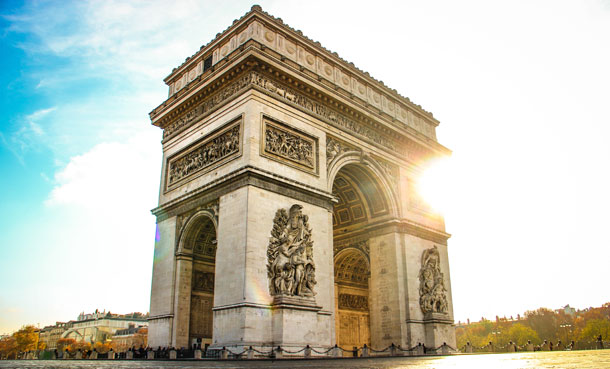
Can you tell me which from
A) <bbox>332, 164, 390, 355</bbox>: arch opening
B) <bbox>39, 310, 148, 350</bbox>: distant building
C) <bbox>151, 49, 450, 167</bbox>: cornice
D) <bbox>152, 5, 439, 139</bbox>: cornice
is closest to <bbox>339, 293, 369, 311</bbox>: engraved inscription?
<bbox>332, 164, 390, 355</bbox>: arch opening

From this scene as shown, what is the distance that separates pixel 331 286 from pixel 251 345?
436 centimetres

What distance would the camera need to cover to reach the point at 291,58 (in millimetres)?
20484

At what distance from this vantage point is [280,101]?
63.1 ft

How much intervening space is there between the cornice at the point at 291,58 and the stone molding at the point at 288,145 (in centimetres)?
270

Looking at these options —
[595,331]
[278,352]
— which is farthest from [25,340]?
[595,331]

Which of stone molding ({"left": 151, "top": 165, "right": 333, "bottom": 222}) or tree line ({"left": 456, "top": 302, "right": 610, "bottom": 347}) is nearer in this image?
stone molding ({"left": 151, "top": 165, "right": 333, "bottom": 222})

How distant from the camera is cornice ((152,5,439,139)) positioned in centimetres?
1983

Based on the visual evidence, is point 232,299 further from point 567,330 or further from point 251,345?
point 567,330

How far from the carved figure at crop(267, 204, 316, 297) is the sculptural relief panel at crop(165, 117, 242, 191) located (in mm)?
2952

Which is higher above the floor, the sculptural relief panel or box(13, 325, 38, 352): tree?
the sculptural relief panel

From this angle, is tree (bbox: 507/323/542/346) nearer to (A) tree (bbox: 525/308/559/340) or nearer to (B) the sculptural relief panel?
(A) tree (bbox: 525/308/559/340)

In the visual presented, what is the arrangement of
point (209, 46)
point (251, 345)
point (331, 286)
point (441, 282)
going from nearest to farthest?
point (251, 345)
point (331, 286)
point (209, 46)
point (441, 282)

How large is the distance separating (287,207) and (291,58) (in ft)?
20.7

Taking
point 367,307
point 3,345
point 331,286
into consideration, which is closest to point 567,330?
point 367,307
